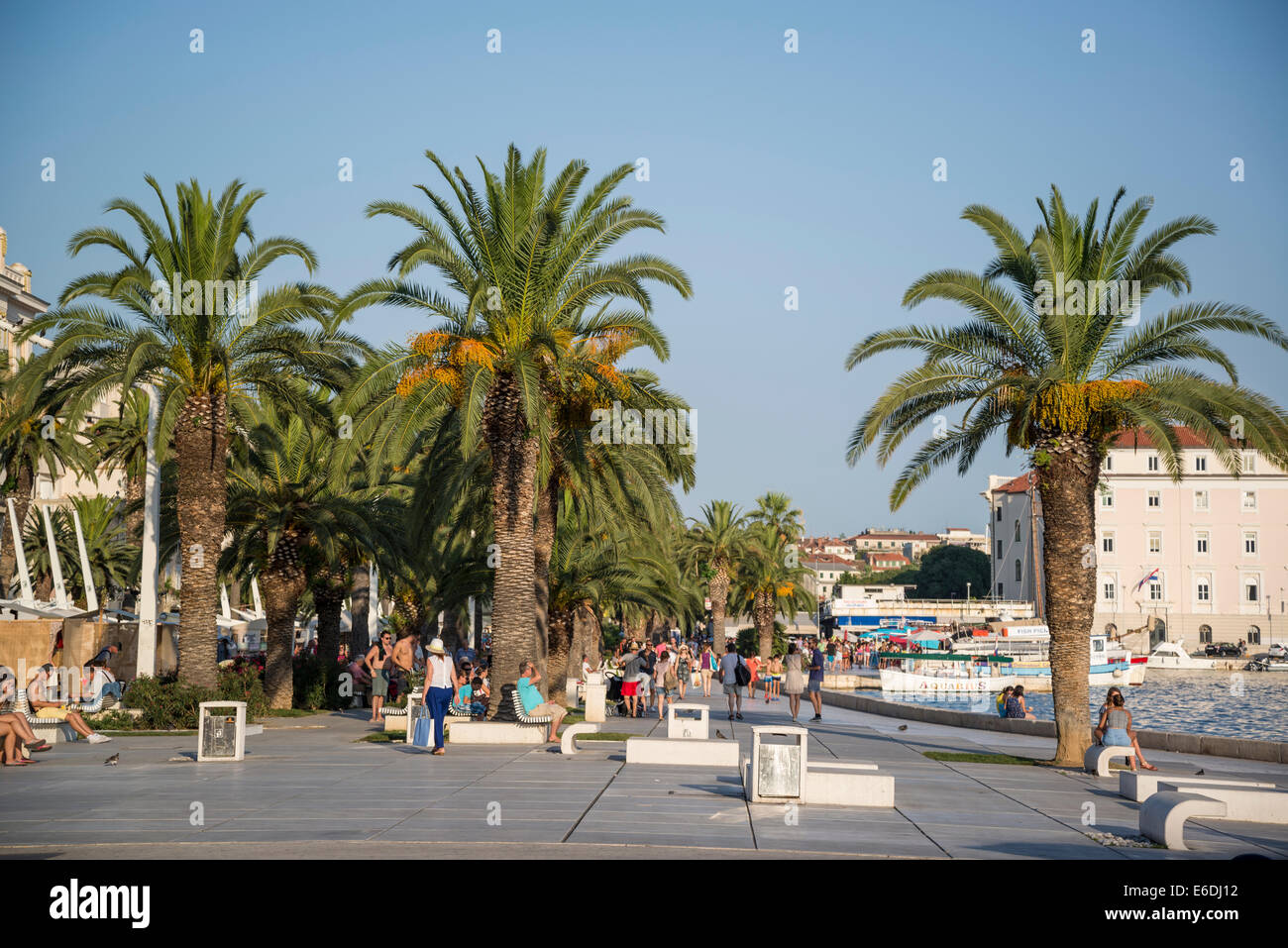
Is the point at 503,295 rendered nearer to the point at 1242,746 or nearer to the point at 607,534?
the point at 607,534

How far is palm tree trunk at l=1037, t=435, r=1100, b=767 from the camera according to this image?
18688 millimetres

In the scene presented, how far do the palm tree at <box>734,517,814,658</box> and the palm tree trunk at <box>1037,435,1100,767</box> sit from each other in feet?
131

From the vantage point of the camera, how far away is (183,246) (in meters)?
22.5

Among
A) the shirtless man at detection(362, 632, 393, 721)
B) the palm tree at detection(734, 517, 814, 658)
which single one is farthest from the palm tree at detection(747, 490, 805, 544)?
the shirtless man at detection(362, 632, 393, 721)

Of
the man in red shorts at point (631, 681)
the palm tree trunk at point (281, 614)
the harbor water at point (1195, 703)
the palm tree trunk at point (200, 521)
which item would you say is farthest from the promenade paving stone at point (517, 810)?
the harbor water at point (1195, 703)

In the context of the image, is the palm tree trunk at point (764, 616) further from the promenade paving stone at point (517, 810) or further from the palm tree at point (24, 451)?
the promenade paving stone at point (517, 810)

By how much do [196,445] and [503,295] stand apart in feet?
22.2

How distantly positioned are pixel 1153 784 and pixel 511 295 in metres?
13.1

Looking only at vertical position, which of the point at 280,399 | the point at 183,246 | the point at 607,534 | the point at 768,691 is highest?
the point at 183,246

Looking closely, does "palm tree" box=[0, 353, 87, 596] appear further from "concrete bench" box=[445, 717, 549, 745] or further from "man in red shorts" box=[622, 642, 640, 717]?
"concrete bench" box=[445, 717, 549, 745]

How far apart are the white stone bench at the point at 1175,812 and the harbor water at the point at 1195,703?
1912cm

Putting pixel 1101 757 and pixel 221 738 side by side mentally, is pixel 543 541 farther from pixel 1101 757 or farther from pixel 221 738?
pixel 1101 757

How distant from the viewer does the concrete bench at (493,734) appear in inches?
755
